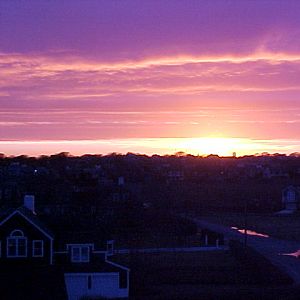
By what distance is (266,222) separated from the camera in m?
65.6

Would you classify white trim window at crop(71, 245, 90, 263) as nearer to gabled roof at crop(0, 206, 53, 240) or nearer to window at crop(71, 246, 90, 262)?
window at crop(71, 246, 90, 262)

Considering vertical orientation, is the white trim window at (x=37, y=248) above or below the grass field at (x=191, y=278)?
above

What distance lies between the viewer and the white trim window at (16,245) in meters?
28.5

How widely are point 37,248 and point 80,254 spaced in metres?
1.55

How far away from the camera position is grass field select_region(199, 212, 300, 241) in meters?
55.5

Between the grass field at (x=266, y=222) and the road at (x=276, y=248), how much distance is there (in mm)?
2012

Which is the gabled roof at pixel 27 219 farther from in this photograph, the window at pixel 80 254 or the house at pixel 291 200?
the house at pixel 291 200

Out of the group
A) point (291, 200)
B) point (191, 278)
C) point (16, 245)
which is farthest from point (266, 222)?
point (16, 245)

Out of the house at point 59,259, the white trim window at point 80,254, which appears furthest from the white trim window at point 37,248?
the white trim window at point 80,254

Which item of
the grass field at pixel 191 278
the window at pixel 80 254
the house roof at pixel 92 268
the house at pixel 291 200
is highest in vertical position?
the house at pixel 291 200

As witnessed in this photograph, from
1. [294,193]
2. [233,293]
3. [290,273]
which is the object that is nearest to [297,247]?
[290,273]

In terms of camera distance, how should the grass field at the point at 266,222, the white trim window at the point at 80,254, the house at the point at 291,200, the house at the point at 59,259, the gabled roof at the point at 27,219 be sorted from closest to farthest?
the house at the point at 59,259
the gabled roof at the point at 27,219
the white trim window at the point at 80,254
the grass field at the point at 266,222
the house at the point at 291,200

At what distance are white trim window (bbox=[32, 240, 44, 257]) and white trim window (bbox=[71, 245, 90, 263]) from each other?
1.10m

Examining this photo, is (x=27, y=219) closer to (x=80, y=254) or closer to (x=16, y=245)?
(x=16, y=245)
